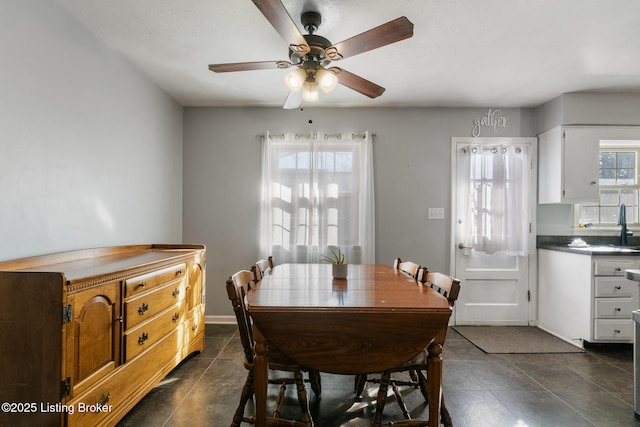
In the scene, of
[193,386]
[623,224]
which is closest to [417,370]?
[193,386]

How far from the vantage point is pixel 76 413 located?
139 centimetres

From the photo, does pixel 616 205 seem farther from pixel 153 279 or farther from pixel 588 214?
pixel 153 279

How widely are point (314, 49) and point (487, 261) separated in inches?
114

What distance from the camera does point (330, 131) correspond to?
3502 millimetres

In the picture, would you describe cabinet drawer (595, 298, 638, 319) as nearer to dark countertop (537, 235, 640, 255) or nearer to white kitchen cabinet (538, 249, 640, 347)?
white kitchen cabinet (538, 249, 640, 347)

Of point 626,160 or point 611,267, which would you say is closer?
point 611,267

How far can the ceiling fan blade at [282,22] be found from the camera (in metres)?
1.37

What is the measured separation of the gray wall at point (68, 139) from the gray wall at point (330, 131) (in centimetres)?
60

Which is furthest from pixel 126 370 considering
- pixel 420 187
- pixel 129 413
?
pixel 420 187

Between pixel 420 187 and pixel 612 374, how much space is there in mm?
2121

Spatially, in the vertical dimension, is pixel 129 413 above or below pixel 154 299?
below

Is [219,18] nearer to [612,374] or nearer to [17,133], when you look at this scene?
[17,133]

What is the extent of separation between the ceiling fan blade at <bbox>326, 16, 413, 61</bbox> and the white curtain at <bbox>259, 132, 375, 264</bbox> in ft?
5.67

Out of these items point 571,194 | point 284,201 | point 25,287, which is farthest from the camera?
point 284,201
